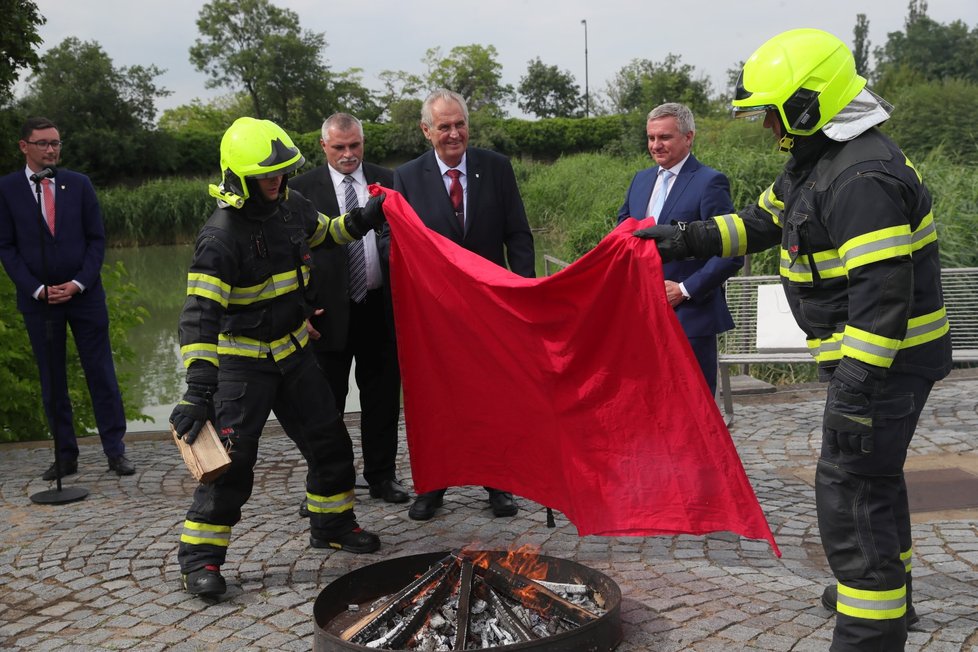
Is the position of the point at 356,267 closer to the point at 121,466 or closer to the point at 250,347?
the point at 250,347

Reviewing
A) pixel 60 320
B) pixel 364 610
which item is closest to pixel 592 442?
pixel 364 610

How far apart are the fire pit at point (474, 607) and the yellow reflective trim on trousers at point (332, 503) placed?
905 millimetres

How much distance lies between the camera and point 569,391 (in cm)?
492

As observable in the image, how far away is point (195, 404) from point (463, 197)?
226 centimetres

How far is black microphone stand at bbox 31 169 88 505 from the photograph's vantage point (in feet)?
23.1

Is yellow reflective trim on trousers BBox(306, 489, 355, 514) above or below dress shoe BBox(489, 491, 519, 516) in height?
above

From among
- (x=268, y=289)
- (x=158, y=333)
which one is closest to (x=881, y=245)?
(x=268, y=289)

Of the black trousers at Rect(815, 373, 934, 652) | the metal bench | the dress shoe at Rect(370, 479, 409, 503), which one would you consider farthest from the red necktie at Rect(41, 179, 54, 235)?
the black trousers at Rect(815, 373, 934, 652)

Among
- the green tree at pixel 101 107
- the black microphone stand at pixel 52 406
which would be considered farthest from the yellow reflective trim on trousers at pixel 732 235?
the green tree at pixel 101 107

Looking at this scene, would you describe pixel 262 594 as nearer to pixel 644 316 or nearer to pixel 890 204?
pixel 644 316

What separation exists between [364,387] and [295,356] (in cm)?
126

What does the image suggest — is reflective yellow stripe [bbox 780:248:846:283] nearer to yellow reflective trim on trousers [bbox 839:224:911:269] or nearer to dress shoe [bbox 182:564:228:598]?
yellow reflective trim on trousers [bbox 839:224:911:269]

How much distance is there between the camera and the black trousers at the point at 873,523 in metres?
3.84

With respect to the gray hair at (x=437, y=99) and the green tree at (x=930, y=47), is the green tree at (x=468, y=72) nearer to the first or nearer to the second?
the green tree at (x=930, y=47)
